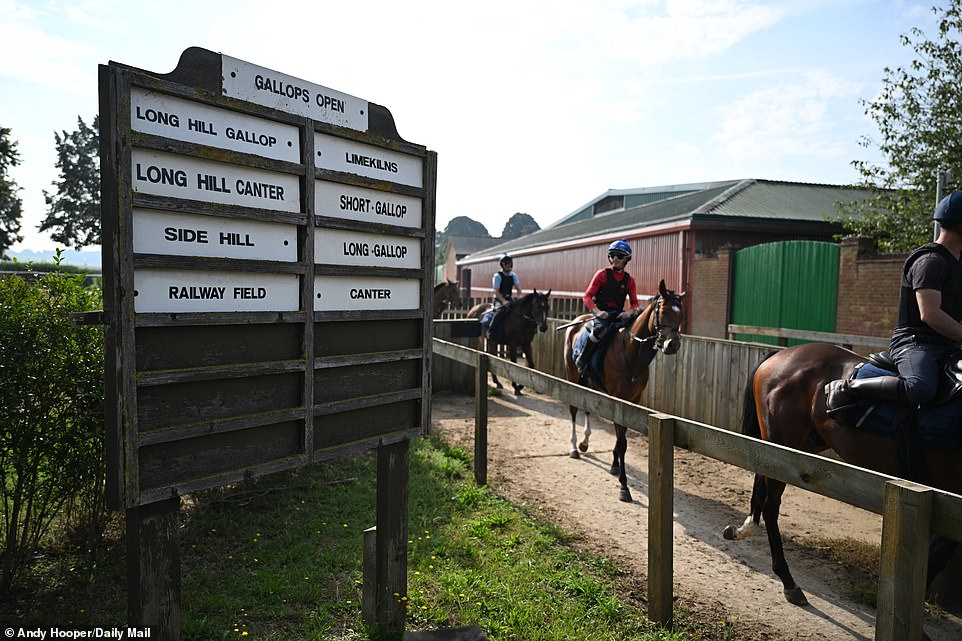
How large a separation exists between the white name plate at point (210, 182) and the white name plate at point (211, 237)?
85 mm

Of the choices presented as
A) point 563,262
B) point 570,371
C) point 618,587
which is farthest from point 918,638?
point 563,262

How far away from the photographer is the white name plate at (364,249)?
3105mm

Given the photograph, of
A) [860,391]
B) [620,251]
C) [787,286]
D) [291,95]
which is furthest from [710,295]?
[291,95]

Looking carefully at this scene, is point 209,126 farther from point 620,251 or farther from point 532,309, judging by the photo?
point 532,309

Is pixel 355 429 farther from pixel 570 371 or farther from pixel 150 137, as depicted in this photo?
pixel 570 371

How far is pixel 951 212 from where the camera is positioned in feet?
12.7

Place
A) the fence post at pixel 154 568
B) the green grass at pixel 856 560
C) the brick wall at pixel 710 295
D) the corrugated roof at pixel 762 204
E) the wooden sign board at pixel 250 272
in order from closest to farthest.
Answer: the wooden sign board at pixel 250 272
the fence post at pixel 154 568
the green grass at pixel 856 560
the brick wall at pixel 710 295
the corrugated roof at pixel 762 204

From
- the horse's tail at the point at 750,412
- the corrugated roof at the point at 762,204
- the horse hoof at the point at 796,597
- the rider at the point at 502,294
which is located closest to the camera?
the horse hoof at the point at 796,597

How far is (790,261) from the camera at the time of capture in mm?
13359

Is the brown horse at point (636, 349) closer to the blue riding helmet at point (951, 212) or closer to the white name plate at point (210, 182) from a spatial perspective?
the blue riding helmet at point (951, 212)

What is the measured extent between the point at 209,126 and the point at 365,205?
915 mm

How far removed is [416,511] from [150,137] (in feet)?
13.2

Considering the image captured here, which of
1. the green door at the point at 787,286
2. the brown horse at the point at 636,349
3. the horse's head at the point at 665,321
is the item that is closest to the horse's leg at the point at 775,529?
the brown horse at the point at 636,349

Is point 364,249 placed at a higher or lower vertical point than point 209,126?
lower
